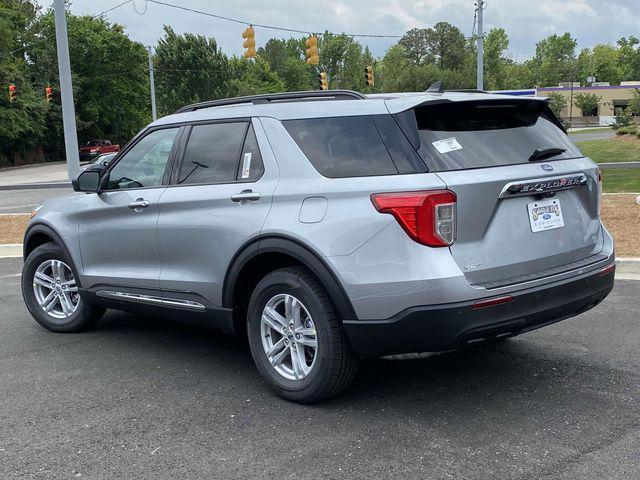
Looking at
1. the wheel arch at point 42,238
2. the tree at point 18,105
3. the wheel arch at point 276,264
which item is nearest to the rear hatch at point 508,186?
the wheel arch at point 276,264

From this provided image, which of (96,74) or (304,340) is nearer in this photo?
(304,340)

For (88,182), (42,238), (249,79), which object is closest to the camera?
(88,182)

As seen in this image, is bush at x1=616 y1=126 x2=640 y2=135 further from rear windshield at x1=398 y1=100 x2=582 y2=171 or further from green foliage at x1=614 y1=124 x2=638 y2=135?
rear windshield at x1=398 y1=100 x2=582 y2=171

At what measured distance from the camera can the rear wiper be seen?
3879 mm

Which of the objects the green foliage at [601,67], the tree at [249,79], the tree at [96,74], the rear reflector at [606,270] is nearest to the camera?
the rear reflector at [606,270]

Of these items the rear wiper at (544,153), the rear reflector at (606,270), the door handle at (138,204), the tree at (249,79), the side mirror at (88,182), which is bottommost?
the rear reflector at (606,270)

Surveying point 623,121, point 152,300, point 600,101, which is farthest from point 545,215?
point 600,101

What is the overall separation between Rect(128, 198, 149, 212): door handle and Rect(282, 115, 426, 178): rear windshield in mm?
1321

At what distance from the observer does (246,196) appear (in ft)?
13.4

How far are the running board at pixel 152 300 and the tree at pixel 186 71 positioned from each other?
53.6m

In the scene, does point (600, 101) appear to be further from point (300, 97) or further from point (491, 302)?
point (491, 302)

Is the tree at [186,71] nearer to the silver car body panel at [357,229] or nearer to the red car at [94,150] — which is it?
the red car at [94,150]

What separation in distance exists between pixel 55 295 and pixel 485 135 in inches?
155

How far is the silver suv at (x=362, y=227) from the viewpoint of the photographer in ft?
11.3
